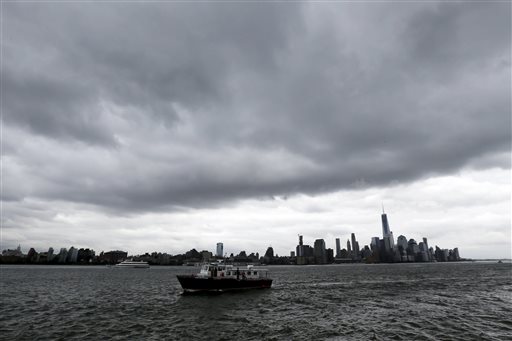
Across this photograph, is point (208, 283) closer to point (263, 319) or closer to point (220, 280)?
point (220, 280)

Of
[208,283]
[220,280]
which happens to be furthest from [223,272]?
[208,283]

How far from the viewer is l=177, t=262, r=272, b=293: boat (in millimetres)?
60219

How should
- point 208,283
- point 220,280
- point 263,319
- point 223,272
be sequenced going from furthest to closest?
1. point 223,272
2. point 220,280
3. point 208,283
4. point 263,319

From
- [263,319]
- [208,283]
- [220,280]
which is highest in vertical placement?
[220,280]

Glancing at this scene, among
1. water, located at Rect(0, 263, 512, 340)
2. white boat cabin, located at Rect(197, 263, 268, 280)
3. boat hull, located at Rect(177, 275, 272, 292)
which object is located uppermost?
white boat cabin, located at Rect(197, 263, 268, 280)

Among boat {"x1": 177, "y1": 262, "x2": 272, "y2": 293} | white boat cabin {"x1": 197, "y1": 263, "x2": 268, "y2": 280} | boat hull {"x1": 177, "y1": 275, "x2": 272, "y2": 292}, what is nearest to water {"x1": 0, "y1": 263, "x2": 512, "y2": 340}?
boat hull {"x1": 177, "y1": 275, "x2": 272, "y2": 292}

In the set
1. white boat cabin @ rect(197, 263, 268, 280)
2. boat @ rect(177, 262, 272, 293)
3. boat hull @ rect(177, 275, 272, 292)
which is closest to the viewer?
boat hull @ rect(177, 275, 272, 292)

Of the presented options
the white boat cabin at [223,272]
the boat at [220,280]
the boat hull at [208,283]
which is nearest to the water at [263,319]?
the boat hull at [208,283]

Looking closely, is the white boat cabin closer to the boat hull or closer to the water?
the boat hull

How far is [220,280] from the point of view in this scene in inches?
2415

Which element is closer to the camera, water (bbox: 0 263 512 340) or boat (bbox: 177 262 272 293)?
water (bbox: 0 263 512 340)

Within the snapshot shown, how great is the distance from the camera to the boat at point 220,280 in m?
60.2

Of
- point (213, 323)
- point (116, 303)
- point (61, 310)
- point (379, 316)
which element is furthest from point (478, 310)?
point (61, 310)

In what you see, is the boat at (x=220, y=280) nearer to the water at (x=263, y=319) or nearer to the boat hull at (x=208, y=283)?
the boat hull at (x=208, y=283)
